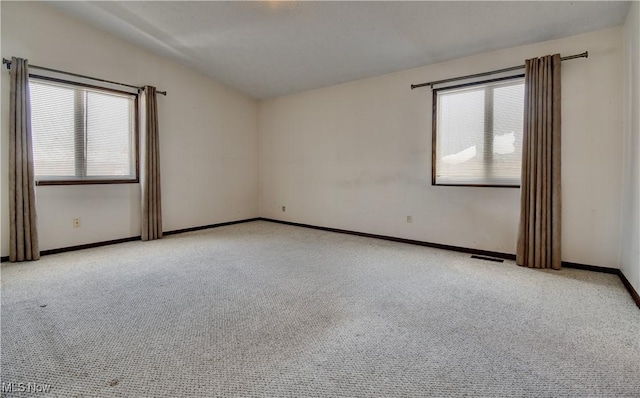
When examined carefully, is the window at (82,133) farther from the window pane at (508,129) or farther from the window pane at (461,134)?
the window pane at (508,129)

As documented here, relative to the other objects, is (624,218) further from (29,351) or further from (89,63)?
(89,63)

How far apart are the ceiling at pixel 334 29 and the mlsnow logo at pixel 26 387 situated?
3.43m

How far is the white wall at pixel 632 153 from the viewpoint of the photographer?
2506 millimetres

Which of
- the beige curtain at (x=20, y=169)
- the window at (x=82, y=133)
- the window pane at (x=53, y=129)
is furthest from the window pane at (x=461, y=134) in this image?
the beige curtain at (x=20, y=169)

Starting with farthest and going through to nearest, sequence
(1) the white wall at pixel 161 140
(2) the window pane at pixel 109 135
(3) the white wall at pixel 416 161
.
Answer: (2) the window pane at pixel 109 135, (1) the white wall at pixel 161 140, (3) the white wall at pixel 416 161

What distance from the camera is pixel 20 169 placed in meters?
3.37

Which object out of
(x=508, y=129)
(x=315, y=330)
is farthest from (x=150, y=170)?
(x=508, y=129)

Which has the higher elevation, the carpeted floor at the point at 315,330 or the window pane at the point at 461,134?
the window pane at the point at 461,134

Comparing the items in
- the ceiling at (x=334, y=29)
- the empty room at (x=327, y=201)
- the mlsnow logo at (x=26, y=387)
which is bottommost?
the mlsnow logo at (x=26, y=387)

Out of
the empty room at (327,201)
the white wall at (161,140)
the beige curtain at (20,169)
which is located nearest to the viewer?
the empty room at (327,201)

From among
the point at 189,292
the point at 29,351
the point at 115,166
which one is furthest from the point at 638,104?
the point at 115,166

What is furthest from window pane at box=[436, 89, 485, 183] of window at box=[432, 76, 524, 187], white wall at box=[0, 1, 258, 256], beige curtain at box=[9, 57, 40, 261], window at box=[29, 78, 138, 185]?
beige curtain at box=[9, 57, 40, 261]

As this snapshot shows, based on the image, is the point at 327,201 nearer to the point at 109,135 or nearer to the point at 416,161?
the point at 416,161

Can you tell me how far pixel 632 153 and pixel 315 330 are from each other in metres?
3.07
